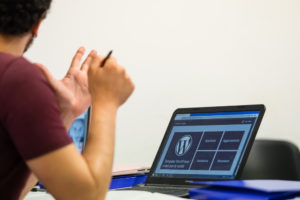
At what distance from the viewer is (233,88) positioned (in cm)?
275

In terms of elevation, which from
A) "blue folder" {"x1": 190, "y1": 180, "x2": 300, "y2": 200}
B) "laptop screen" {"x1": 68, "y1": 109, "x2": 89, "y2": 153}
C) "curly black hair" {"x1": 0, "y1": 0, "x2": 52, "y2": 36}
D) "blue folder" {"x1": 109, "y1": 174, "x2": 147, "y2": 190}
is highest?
"curly black hair" {"x1": 0, "y1": 0, "x2": 52, "y2": 36}

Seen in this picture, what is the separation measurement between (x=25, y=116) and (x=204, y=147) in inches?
29.5

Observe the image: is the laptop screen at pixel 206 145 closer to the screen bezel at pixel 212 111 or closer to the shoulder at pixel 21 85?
the screen bezel at pixel 212 111

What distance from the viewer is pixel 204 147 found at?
4.66ft

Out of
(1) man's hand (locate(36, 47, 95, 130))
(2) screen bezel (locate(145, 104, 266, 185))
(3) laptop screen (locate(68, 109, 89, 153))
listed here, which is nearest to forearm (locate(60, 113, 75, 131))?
(1) man's hand (locate(36, 47, 95, 130))

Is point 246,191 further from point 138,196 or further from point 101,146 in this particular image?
point 101,146

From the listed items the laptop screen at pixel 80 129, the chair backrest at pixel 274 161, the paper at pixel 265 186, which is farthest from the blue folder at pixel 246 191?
the chair backrest at pixel 274 161

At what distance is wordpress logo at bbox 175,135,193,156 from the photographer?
1.46 meters

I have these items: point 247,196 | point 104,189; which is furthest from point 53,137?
point 247,196

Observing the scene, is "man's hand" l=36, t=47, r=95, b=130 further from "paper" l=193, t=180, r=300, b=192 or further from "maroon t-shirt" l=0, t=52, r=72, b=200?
"paper" l=193, t=180, r=300, b=192

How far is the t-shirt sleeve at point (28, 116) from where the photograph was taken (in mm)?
776

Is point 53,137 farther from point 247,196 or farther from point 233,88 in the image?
point 233,88

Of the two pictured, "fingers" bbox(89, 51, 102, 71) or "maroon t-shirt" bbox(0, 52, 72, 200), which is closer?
"maroon t-shirt" bbox(0, 52, 72, 200)

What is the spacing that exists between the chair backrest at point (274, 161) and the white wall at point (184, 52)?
49 cm
